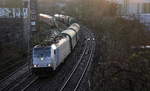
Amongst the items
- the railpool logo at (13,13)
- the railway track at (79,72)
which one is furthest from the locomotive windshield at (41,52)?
the railpool logo at (13,13)

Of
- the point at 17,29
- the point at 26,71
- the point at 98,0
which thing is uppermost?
the point at 98,0

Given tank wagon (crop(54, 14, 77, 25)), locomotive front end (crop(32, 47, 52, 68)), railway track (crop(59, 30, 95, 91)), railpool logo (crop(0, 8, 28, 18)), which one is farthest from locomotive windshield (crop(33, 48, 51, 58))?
tank wagon (crop(54, 14, 77, 25))

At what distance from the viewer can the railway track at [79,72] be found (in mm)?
21228

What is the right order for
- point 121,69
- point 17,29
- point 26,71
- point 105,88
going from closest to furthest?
1. point 105,88
2. point 121,69
3. point 26,71
4. point 17,29

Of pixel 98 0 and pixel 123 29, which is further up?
pixel 98 0

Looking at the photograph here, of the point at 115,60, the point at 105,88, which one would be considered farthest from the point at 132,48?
A: the point at 105,88

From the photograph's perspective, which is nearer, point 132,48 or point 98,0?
point 132,48

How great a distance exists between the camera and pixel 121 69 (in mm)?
21922

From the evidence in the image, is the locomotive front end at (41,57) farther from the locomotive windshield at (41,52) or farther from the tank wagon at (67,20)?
the tank wagon at (67,20)

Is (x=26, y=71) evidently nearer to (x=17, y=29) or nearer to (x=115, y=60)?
(x=115, y=60)

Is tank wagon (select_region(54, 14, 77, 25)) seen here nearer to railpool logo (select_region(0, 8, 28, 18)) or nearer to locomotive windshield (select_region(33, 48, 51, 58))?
railpool logo (select_region(0, 8, 28, 18))

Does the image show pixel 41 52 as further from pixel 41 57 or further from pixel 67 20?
pixel 67 20

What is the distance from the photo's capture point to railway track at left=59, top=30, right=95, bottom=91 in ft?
69.6

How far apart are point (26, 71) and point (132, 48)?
9.74 m
